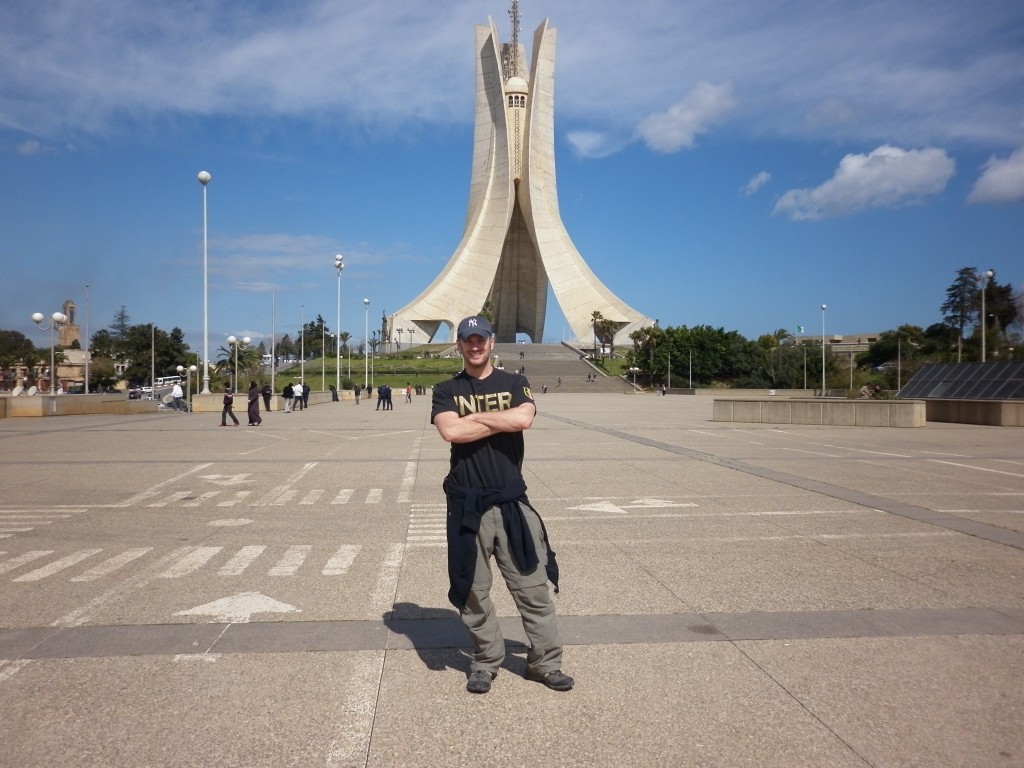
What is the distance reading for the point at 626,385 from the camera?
213 feet

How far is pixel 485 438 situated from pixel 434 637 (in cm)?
110

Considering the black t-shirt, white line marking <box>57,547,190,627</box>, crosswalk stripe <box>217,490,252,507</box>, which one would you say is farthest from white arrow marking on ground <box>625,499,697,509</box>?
the black t-shirt

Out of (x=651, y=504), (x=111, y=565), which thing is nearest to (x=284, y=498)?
(x=111, y=565)

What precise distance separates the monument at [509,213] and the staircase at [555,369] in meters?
4.80

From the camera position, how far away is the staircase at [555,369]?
63.2m

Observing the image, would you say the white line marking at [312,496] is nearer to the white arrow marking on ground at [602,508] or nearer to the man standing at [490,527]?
the white arrow marking on ground at [602,508]

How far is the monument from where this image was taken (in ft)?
274

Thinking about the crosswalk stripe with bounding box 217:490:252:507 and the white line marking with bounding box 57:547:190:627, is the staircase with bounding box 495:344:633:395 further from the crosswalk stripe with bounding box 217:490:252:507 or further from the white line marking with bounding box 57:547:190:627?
the white line marking with bounding box 57:547:190:627

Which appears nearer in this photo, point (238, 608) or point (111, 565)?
point (238, 608)

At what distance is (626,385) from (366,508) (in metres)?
57.9

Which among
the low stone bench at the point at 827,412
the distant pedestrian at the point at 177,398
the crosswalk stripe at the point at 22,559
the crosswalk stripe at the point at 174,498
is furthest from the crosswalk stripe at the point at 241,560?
the distant pedestrian at the point at 177,398

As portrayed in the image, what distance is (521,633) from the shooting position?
159 inches

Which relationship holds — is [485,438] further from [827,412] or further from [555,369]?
[555,369]

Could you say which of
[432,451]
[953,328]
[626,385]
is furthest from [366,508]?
[953,328]
